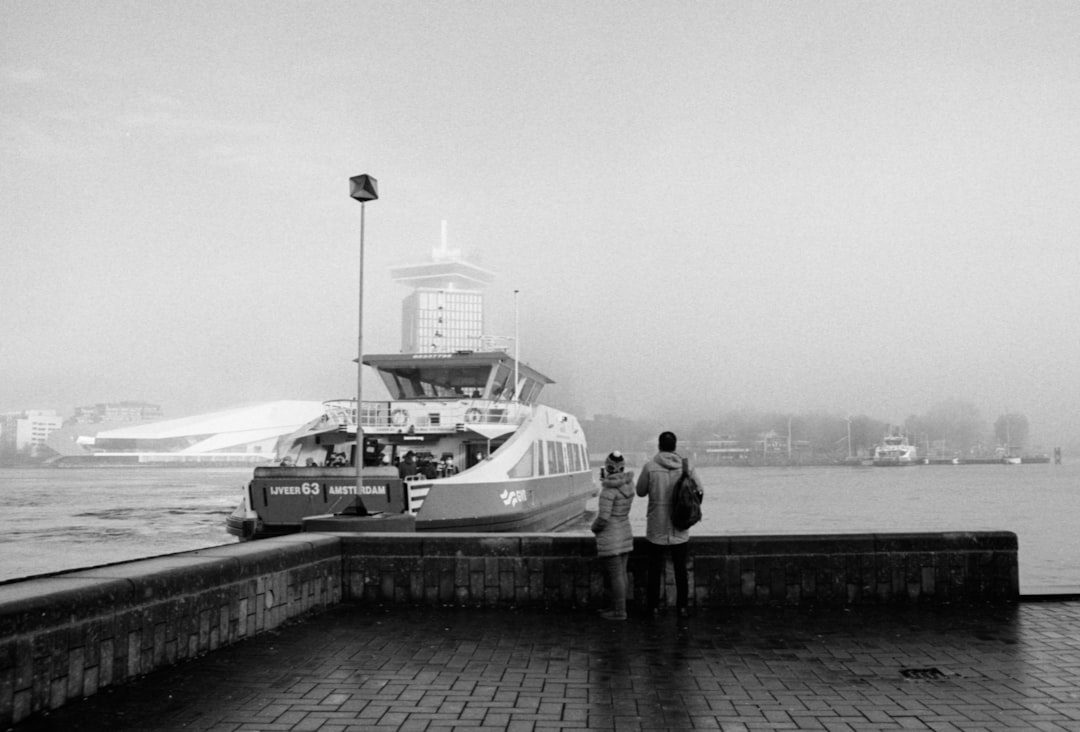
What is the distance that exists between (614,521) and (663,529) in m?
0.48

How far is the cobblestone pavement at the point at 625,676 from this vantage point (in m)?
4.99

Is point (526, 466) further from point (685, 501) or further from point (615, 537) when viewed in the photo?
point (685, 501)

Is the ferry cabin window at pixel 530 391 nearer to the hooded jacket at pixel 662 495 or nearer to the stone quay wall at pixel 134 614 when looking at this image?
the hooded jacket at pixel 662 495

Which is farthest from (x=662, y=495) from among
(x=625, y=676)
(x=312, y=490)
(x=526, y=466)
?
(x=526, y=466)

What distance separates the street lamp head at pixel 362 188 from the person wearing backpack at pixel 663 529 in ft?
27.5

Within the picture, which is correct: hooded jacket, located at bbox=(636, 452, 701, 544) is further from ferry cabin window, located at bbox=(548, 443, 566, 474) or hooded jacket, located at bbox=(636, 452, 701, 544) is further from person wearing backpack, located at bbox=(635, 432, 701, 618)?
ferry cabin window, located at bbox=(548, 443, 566, 474)

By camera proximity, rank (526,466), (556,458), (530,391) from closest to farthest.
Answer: (526,466)
(556,458)
(530,391)

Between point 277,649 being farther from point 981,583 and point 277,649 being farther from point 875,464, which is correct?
point 875,464

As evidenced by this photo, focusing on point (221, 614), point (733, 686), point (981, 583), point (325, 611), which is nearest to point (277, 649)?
point (221, 614)

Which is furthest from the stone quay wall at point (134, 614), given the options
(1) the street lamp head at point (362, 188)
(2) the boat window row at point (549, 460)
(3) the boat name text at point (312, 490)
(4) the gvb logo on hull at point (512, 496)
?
(2) the boat window row at point (549, 460)

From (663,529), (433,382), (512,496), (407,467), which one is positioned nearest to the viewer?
(663,529)

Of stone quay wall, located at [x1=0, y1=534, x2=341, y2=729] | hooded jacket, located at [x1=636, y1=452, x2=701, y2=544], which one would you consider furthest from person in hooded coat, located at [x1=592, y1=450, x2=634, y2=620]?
stone quay wall, located at [x1=0, y1=534, x2=341, y2=729]

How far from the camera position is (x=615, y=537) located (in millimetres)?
8102

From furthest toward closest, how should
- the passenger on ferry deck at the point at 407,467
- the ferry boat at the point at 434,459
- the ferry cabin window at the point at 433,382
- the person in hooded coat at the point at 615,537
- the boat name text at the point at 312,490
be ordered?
the ferry cabin window at the point at 433,382
the passenger on ferry deck at the point at 407,467
the ferry boat at the point at 434,459
the boat name text at the point at 312,490
the person in hooded coat at the point at 615,537
